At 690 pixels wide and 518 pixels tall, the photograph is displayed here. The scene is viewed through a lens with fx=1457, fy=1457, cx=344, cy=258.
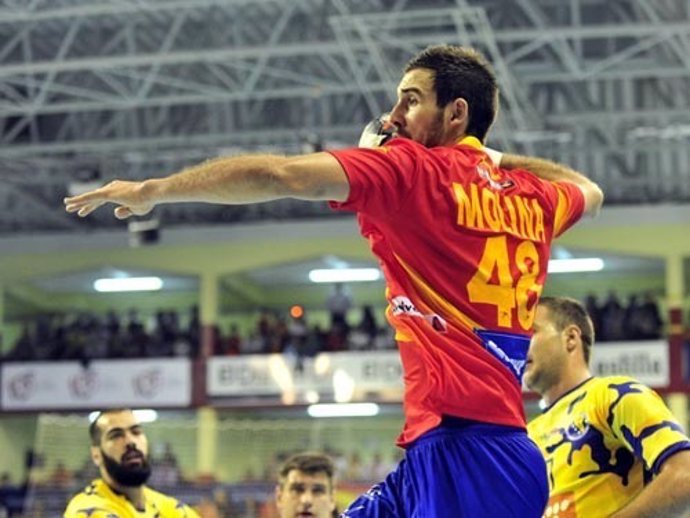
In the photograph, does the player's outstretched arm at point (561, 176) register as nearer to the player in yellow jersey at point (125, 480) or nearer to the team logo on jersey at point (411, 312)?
the team logo on jersey at point (411, 312)

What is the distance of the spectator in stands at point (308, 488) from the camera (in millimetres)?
8172

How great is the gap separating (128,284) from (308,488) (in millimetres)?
25722

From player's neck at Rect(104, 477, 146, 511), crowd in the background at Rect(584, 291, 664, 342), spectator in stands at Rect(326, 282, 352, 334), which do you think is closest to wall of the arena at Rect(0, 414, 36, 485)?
spectator in stands at Rect(326, 282, 352, 334)

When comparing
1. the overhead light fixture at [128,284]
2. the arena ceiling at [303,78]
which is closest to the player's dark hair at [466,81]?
the arena ceiling at [303,78]

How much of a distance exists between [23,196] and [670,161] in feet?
43.2

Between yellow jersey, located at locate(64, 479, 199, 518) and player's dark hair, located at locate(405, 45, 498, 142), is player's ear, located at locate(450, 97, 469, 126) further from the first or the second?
yellow jersey, located at locate(64, 479, 199, 518)

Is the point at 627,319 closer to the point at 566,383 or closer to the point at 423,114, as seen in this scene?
the point at 566,383

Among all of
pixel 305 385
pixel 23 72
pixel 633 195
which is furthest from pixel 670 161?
pixel 23 72

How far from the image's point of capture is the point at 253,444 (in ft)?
88.9

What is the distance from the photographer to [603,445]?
5.09 m

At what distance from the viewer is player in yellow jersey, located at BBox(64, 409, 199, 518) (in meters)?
9.22

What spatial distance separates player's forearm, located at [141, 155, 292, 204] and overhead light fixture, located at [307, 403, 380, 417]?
82.1ft

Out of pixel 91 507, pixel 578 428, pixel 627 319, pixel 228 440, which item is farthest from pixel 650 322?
pixel 578 428

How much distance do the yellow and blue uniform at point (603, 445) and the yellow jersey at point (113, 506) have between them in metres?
4.28
